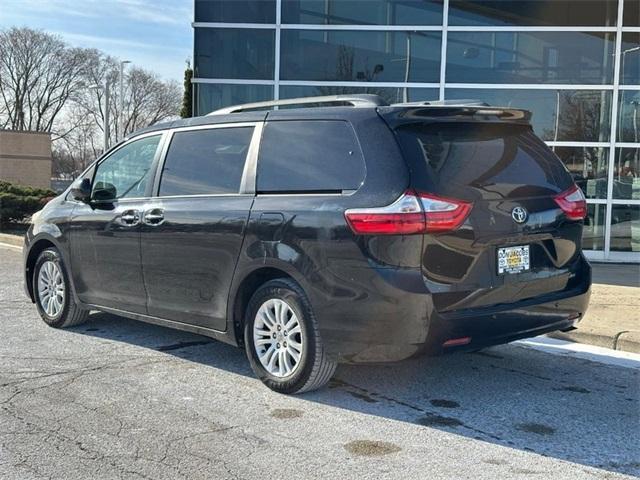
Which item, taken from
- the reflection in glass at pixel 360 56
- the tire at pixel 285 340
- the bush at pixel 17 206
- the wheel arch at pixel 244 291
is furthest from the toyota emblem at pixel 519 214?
the bush at pixel 17 206

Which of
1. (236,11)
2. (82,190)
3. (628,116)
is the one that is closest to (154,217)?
(82,190)

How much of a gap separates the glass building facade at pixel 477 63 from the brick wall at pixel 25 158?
1502cm

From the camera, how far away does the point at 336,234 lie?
14.1 ft

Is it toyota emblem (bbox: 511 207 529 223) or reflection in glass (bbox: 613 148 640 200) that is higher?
reflection in glass (bbox: 613 148 640 200)

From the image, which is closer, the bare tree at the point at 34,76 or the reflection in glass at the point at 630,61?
the reflection in glass at the point at 630,61

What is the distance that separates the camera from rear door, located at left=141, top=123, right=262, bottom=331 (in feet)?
16.3

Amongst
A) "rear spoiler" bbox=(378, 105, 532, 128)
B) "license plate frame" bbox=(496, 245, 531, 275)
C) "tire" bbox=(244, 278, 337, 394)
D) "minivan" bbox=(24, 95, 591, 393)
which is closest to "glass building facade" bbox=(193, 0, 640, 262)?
"minivan" bbox=(24, 95, 591, 393)

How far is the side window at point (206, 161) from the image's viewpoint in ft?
16.7

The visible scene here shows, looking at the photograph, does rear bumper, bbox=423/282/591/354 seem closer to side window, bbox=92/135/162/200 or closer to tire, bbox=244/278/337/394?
tire, bbox=244/278/337/394

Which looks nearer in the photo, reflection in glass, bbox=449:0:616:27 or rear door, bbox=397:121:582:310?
rear door, bbox=397:121:582:310

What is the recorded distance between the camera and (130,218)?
5.67m

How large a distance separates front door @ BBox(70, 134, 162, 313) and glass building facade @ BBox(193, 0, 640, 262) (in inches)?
274

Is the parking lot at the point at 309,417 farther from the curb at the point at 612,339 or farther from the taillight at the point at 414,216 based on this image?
the taillight at the point at 414,216

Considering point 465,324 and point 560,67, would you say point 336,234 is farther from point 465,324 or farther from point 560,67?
point 560,67
